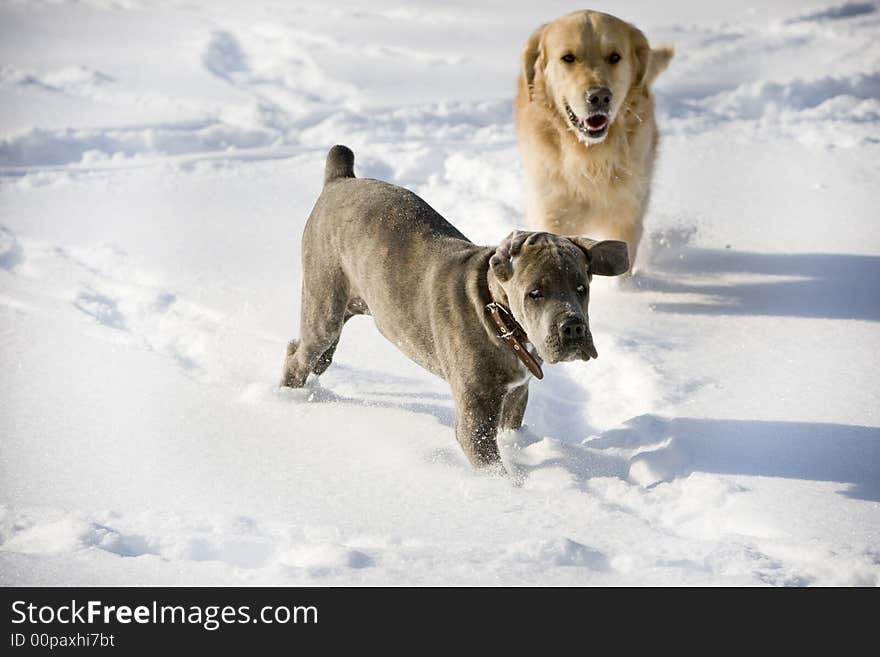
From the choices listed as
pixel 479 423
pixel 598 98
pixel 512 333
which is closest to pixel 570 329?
pixel 512 333

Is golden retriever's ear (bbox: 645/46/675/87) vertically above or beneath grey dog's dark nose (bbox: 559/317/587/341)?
above

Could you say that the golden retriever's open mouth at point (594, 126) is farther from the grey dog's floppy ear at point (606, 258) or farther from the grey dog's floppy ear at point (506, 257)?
the grey dog's floppy ear at point (506, 257)

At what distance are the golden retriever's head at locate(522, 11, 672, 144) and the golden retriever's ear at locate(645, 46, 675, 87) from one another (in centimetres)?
1

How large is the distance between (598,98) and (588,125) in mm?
202

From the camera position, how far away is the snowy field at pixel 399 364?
297 centimetres

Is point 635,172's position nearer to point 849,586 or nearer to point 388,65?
point 849,586

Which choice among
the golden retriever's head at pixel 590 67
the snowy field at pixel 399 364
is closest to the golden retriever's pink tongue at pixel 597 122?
the golden retriever's head at pixel 590 67

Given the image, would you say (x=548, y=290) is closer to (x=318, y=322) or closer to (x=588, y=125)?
(x=318, y=322)

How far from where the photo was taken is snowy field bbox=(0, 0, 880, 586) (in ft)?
9.75

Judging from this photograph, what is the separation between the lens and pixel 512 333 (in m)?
3.31

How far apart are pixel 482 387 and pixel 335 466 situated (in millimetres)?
646

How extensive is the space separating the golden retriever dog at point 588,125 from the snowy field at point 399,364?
50 cm

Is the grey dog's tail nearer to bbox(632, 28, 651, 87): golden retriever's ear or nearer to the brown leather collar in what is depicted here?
the brown leather collar

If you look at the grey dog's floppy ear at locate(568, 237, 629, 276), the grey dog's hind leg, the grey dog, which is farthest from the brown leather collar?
the grey dog's hind leg
